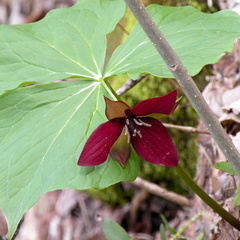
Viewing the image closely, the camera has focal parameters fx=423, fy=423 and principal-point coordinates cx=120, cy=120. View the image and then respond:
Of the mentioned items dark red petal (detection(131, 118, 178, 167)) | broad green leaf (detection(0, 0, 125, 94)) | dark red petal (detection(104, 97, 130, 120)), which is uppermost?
broad green leaf (detection(0, 0, 125, 94))

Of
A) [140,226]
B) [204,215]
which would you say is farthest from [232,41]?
[140,226]

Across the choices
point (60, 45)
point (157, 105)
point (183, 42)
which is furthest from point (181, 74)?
point (60, 45)

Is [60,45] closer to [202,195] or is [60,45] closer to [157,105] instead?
[157,105]

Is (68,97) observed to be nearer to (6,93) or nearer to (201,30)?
(6,93)

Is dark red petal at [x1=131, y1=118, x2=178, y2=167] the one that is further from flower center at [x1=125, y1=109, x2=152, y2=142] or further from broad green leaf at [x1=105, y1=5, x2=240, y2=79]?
broad green leaf at [x1=105, y1=5, x2=240, y2=79]

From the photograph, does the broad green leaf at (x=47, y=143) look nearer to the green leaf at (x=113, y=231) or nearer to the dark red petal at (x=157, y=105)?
the dark red petal at (x=157, y=105)

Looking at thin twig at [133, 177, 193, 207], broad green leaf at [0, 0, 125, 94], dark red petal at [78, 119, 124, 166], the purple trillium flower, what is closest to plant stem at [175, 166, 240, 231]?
the purple trillium flower

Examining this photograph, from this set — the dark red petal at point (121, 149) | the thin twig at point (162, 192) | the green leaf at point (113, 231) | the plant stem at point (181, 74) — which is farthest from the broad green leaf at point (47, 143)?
the thin twig at point (162, 192)
